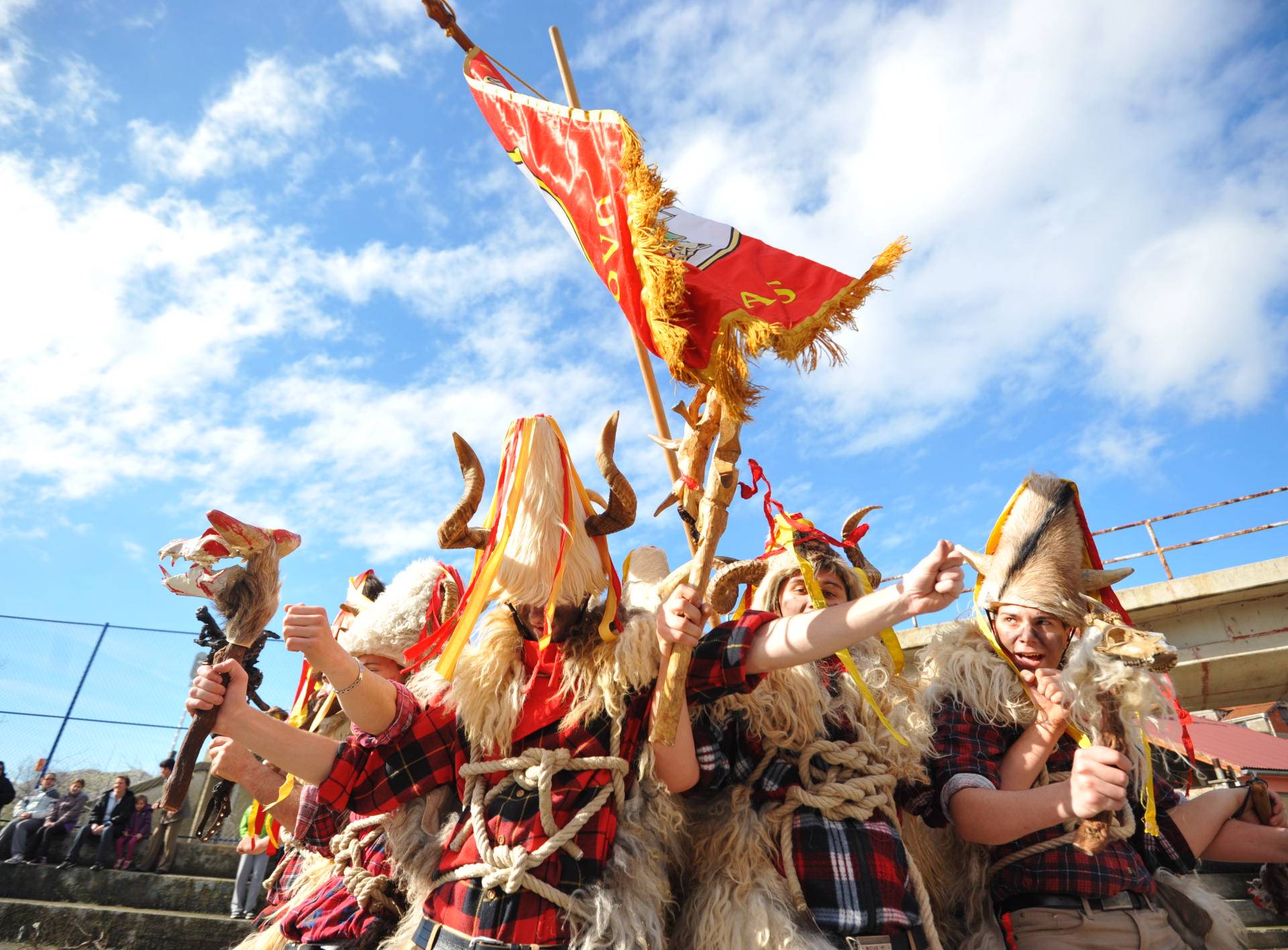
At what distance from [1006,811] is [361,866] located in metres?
1.92

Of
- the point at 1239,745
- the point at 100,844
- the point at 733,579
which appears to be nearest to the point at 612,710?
the point at 733,579

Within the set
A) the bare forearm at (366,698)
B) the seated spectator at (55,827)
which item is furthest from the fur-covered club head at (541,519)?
the seated spectator at (55,827)

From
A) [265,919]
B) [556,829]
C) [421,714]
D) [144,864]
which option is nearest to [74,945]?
[144,864]

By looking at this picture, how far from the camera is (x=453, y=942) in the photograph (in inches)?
72.6

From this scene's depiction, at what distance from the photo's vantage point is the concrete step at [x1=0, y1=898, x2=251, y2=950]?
4602mm

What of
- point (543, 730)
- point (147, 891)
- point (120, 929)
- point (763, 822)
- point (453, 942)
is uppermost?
point (543, 730)

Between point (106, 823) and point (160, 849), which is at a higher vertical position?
point (106, 823)

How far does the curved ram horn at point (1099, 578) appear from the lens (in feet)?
8.13

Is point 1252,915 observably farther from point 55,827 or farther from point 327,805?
point 55,827

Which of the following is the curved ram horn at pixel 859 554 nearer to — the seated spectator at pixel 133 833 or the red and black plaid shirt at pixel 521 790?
the red and black plaid shirt at pixel 521 790

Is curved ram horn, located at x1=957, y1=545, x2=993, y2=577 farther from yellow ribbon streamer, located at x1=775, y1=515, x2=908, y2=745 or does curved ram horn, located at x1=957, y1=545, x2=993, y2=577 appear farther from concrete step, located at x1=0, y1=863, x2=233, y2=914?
concrete step, located at x1=0, y1=863, x2=233, y2=914

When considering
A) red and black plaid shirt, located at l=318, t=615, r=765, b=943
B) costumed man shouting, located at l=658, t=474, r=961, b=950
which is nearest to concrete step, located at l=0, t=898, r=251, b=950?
red and black plaid shirt, located at l=318, t=615, r=765, b=943

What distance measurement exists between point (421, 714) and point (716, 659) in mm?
891

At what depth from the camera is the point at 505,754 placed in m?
2.04
